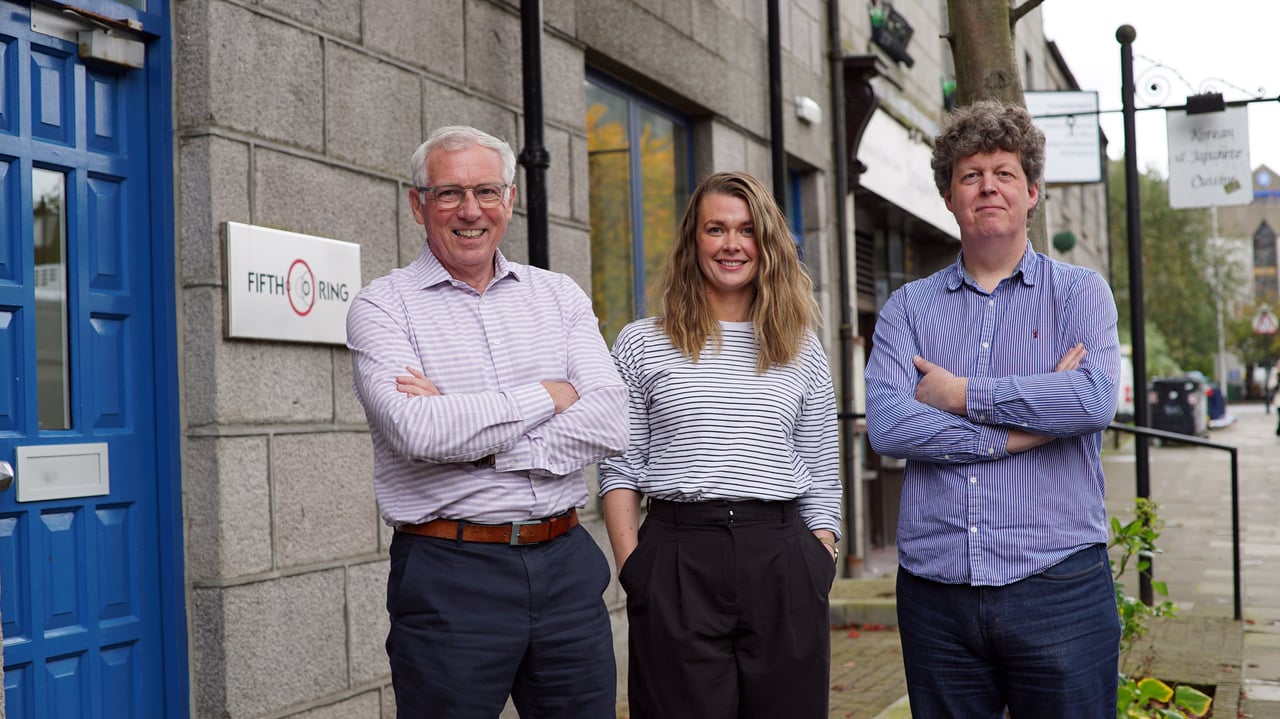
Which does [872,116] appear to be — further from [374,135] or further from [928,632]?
[928,632]

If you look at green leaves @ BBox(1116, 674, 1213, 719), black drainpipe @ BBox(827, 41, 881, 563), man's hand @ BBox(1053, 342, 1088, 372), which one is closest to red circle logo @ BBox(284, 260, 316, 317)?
man's hand @ BBox(1053, 342, 1088, 372)

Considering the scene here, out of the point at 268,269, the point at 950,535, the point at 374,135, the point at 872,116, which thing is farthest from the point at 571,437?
the point at 872,116

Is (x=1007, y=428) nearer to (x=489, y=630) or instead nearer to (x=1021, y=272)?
(x=1021, y=272)

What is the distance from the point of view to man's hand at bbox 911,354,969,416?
9.55ft

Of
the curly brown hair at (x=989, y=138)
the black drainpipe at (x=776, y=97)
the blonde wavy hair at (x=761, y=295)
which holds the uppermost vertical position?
the black drainpipe at (x=776, y=97)

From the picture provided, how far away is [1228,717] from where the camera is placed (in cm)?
503

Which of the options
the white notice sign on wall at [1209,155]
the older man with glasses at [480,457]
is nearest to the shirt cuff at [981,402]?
the older man with glasses at [480,457]

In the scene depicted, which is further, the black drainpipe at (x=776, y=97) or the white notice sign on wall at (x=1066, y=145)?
the white notice sign on wall at (x=1066, y=145)

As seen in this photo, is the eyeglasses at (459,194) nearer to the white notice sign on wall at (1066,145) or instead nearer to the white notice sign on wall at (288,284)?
the white notice sign on wall at (288,284)

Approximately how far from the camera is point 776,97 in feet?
28.1

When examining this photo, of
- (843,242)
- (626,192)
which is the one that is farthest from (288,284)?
(843,242)

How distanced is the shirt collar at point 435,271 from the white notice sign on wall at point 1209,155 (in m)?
7.85

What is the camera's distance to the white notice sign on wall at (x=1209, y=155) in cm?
955

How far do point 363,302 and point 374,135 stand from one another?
76.5 inches
